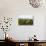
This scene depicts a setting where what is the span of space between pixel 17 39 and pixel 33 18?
Result: 490 millimetres

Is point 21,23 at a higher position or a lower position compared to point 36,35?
higher

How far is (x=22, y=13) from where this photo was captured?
2410 millimetres

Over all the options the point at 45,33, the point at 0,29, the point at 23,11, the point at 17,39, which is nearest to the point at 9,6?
the point at 23,11

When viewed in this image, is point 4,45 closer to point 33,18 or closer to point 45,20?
point 33,18

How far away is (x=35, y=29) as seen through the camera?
2.39 meters

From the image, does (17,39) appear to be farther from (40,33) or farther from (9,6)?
(9,6)

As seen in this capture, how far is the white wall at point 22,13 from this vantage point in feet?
7.82

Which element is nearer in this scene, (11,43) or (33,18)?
(11,43)

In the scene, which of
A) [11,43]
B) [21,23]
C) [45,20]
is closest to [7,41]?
Result: [11,43]

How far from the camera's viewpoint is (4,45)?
90.7 inches

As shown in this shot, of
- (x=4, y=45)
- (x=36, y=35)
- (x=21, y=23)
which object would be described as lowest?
(x=4, y=45)

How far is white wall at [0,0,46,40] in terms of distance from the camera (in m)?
2.38

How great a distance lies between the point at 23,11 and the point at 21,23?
0.23 meters

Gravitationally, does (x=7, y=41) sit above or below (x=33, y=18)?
below
